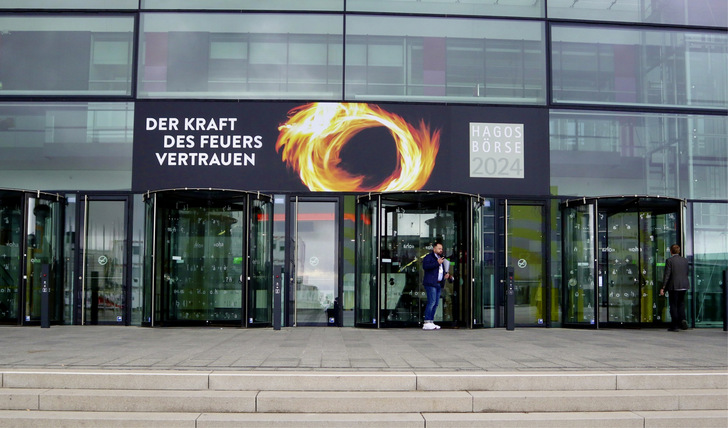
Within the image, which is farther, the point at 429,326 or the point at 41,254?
the point at 41,254

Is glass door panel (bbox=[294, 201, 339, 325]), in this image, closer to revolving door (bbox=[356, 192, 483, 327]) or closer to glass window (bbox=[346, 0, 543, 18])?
revolving door (bbox=[356, 192, 483, 327])

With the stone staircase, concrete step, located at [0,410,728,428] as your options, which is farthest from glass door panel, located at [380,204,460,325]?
concrete step, located at [0,410,728,428]

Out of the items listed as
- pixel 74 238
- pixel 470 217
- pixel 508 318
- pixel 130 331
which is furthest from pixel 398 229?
pixel 74 238

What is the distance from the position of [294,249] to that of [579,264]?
18.0 ft

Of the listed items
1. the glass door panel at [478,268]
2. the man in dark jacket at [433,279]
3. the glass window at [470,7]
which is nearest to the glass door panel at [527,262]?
the glass door panel at [478,268]

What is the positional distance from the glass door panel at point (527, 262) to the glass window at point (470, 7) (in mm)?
3984

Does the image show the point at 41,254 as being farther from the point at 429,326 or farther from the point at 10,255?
the point at 429,326

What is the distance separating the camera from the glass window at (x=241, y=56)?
15609mm

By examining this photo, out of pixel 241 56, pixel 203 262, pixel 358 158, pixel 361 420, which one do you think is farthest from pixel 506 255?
pixel 361 420

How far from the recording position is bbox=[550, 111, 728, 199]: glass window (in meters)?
15.7

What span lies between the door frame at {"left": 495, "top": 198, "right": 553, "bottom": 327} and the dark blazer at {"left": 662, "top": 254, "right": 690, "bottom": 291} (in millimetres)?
2138

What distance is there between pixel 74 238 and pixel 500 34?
9286mm

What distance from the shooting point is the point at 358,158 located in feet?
50.3

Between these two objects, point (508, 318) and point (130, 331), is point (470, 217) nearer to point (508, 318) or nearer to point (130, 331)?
point (508, 318)
